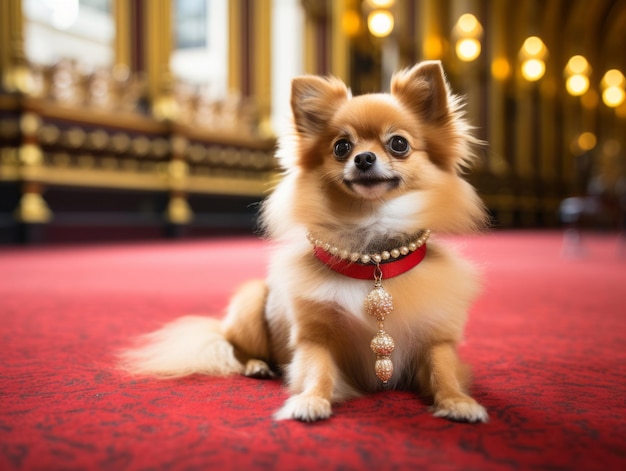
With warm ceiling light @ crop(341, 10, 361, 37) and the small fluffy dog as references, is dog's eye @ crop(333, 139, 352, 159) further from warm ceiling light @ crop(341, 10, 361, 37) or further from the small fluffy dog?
warm ceiling light @ crop(341, 10, 361, 37)

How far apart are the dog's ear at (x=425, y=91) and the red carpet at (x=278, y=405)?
0.56 metres

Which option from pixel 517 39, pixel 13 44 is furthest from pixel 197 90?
pixel 517 39

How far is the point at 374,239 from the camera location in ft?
5.32

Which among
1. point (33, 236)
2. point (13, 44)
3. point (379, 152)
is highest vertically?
point (13, 44)

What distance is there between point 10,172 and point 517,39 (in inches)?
683

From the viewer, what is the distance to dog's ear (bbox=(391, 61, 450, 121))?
1.64 meters

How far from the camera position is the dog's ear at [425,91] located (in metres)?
1.64

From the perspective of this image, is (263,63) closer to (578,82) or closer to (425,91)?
(578,82)

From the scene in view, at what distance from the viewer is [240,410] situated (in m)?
1.51

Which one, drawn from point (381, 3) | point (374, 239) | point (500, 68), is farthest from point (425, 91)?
point (500, 68)

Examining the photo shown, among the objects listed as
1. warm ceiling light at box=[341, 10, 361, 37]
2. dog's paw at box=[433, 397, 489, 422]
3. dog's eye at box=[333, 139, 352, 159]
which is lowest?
dog's paw at box=[433, 397, 489, 422]

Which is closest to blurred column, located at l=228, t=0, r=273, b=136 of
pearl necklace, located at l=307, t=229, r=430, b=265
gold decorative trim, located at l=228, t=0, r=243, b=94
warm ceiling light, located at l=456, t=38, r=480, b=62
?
gold decorative trim, located at l=228, t=0, r=243, b=94

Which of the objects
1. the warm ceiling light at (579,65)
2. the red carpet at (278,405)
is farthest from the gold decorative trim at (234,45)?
the warm ceiling light at (579,65)

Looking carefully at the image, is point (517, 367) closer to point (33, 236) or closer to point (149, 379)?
point (149, 379)
